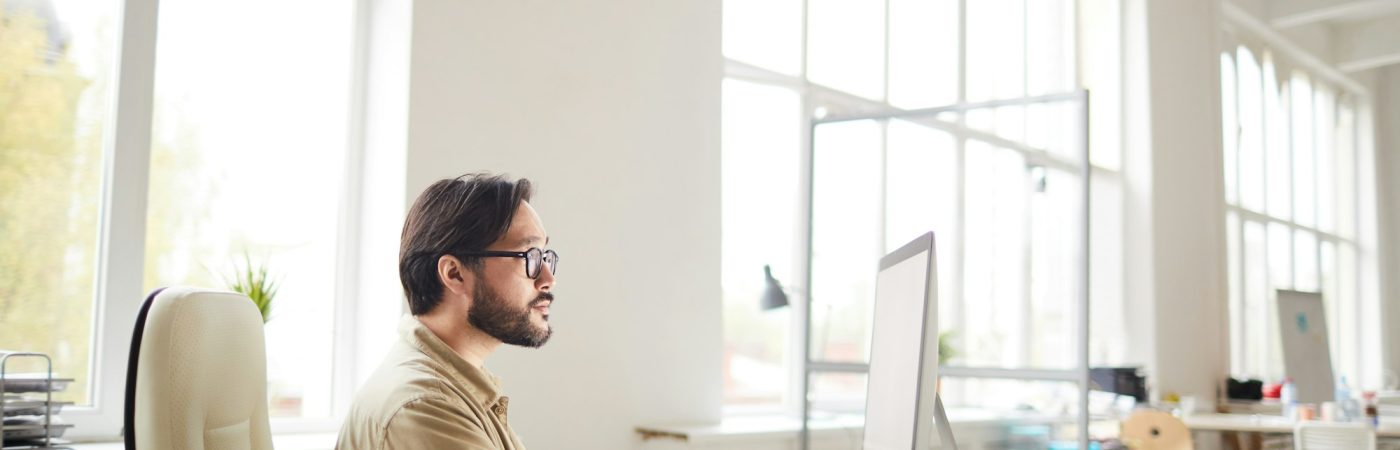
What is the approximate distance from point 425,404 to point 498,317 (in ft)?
0.84

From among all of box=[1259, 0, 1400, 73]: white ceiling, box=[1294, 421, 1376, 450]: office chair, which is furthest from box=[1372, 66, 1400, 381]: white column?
box=[1294, 421, 1376, 450]: office chair

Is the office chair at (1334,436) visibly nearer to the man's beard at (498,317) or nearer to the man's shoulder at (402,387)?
the man's beard at (498,317)

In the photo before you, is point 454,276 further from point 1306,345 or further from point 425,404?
point 1306,345

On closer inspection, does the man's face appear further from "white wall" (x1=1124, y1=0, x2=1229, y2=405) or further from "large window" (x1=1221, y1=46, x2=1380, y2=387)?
"large window" (x1=1221, y1=46, x2=1380, y2=387)

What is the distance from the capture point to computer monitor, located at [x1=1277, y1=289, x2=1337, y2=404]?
20.7 ft

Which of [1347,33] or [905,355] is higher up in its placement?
[1347,33]

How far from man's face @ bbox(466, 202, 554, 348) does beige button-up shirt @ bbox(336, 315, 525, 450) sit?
0.24 feet

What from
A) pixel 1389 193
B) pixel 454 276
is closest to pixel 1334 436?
pixel 454 276

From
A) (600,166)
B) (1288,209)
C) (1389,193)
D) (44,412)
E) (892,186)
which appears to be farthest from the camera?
(1389,193)

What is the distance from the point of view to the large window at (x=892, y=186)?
14.3 feet

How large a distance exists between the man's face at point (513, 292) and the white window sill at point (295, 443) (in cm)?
102

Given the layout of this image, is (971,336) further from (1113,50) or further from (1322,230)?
(1322,230)

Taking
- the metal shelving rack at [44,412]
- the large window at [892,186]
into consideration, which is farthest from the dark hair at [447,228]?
the large window at [892,186]

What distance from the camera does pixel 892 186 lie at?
480cm
